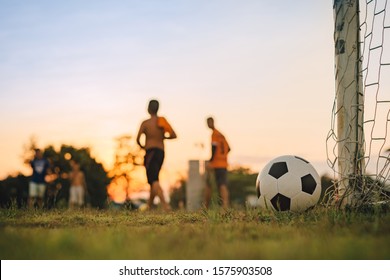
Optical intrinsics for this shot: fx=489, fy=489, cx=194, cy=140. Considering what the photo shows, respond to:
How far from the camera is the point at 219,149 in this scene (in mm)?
10078

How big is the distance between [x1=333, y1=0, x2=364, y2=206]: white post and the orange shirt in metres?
4.59

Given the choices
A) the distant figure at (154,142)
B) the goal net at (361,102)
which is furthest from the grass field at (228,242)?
the distant figure at (154,142)

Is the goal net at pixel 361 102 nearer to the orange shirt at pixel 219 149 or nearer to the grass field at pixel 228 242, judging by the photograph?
the grass field at pixel 228 242

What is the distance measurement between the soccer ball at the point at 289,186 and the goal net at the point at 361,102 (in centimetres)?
30

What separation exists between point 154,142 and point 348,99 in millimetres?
3758

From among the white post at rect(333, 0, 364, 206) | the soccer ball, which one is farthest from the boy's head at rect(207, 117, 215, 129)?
the white post at rect(333, 0, 364, 206)

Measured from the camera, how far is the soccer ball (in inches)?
225

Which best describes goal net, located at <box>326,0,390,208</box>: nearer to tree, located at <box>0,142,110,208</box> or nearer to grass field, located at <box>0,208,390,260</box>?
grass field, located at <box>0,208,390,260</box>

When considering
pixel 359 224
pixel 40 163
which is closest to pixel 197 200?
pixel 40 163

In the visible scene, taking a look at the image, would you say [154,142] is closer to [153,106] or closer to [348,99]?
[153,106]
